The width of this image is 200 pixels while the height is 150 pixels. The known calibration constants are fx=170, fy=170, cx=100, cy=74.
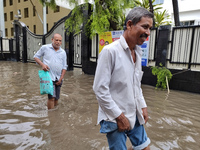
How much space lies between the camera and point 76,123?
3.30 metres

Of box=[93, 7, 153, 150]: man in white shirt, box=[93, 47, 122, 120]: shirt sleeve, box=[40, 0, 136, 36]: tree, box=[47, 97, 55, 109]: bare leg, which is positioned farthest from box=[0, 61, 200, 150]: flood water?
box=[40, 0, 136, 36]: tree

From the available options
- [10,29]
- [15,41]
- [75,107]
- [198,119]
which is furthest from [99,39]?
[10,29]

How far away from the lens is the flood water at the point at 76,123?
2.60m

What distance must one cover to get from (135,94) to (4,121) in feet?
9.64

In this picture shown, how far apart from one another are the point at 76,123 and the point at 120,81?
2225 millimetres

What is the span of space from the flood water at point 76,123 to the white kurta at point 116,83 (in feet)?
4.44

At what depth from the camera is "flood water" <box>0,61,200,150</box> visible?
2.60m

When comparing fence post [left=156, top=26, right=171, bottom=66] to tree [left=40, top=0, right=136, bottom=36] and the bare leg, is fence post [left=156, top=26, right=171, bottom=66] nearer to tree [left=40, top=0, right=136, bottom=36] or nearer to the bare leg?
tree [left=40, top=0, right=136, bottom=36]

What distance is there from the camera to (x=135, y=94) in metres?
1.46

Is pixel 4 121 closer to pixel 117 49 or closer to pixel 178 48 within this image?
pixel 117 49

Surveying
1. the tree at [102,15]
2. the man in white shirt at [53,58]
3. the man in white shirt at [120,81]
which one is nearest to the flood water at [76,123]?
the man in white shirt at [53,58]

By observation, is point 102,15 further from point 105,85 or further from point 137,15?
point 105,85

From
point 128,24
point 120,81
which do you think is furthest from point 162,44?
point 120,81

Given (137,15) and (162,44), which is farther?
(162,44)
